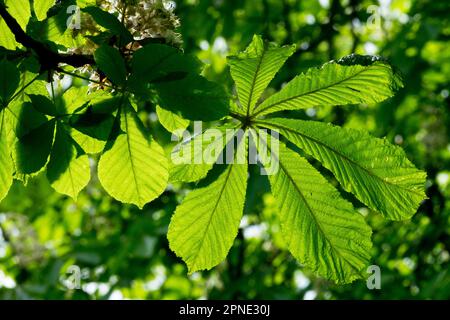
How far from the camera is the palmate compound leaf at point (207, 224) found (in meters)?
1.05

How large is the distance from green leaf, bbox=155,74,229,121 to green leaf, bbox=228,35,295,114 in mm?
88

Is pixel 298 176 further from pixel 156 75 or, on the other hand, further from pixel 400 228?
pixel 400 228

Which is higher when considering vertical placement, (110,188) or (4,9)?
(4,9)

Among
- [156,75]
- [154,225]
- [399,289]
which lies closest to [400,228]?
[399,289]

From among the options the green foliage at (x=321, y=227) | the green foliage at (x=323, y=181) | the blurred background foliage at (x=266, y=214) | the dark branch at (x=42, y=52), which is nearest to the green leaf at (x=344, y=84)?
the green foliage at (x=323, y=181)

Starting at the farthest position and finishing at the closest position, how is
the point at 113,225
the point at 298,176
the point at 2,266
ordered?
the point at 113,225 < the point at 2,266 < the point at 298,176

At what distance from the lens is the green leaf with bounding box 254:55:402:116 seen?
1.00m

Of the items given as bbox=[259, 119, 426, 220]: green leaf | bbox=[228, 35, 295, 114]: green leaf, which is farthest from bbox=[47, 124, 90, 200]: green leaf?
bbox=[259, 119, 426, 220]: green leaf

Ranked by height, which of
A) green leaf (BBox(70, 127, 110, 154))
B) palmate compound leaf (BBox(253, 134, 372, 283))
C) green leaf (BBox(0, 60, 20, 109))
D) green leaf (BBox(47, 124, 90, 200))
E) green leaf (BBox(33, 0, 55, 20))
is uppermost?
green leaf (BBox(33, 0, 55, 20))

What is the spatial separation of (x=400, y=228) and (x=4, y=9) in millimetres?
3164

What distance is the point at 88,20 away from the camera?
110 centimetres

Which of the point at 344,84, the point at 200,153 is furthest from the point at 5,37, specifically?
Answer: the point at 344,84

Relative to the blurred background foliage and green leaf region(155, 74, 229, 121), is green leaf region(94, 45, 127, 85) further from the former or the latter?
the blurred background foliage

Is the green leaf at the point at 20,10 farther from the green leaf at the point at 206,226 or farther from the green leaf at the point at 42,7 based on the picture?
the green leaf at the point at 206,226
